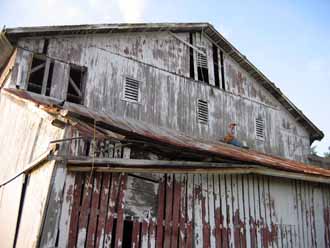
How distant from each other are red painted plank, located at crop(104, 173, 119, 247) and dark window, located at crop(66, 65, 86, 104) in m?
4.95

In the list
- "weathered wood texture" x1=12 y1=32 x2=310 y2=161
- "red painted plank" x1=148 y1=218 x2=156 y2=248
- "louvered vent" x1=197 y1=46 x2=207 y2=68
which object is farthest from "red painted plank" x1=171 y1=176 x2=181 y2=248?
"louvered vent" x1=197 y1=46 x2=207 y2=68

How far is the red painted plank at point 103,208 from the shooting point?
7165 millimetres

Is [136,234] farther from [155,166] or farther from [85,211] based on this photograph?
[155,166]

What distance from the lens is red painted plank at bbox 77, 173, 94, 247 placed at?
695cm

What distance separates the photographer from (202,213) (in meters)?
8.83

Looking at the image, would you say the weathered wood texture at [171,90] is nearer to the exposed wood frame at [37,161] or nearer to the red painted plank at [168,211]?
the exposed wood frame at [37,161]

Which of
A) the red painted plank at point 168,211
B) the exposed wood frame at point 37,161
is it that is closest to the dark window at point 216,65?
the red painted plank at point 168,211

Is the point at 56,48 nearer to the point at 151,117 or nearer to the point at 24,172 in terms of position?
the point at 151,117

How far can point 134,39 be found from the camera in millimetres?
13836

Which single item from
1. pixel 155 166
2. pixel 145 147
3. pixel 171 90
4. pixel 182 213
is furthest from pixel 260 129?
pixel 155 166

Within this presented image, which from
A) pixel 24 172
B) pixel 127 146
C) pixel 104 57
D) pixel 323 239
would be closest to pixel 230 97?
pixel 104 57

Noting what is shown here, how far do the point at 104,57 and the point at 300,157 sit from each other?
32.1ft

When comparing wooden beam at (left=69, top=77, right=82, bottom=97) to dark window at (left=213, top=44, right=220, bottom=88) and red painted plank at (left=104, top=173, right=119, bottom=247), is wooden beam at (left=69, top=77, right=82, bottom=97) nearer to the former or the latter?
red painted plank at (left=104, top=173, right=119, bottom=247)

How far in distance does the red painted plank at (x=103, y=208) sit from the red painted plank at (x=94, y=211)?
8cm
